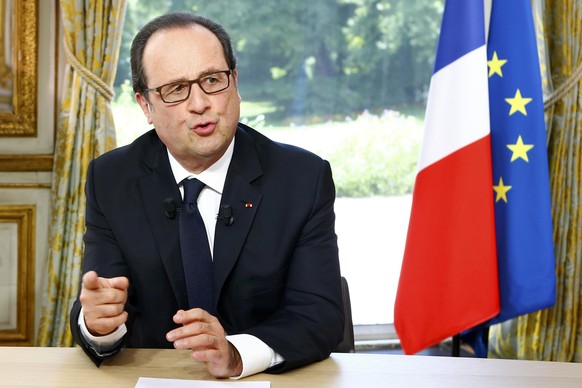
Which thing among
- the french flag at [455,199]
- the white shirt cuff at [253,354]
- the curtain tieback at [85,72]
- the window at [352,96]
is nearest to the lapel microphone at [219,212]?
the white shirt cuff at [253,354]

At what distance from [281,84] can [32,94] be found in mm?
1324

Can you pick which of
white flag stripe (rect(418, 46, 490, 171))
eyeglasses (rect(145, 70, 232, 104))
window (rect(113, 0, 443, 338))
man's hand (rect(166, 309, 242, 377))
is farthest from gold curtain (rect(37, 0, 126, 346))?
man's hand (rect(166, 309, 242, 377))

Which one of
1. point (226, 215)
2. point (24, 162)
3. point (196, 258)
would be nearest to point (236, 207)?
point (226, 215)

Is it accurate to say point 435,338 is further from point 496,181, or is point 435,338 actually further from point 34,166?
point 34,166

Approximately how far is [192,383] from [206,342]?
100 millimetres

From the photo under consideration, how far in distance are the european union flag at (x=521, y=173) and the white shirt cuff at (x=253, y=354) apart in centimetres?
186

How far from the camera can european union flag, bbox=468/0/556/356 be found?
3465 millimetres

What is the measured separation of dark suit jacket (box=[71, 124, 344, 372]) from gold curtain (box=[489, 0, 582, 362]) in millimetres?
2062

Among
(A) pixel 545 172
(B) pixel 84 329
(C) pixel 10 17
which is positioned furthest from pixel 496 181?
(C) pixel 10 17

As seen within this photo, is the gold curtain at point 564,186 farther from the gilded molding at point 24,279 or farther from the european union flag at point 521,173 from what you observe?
the gilded molding at point 24,279

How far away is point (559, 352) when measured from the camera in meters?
4.05

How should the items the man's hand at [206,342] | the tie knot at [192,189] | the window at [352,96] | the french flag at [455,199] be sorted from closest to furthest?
the man's hand at [206,342]
the tie knot at [192,189]
the french flag at [455,199]
the window at [352,96]

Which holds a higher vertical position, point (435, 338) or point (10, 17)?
point (10, 17)

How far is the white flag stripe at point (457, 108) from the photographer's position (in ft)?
11.2
